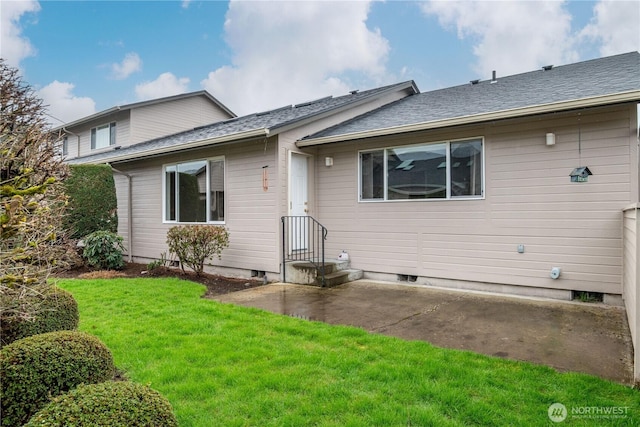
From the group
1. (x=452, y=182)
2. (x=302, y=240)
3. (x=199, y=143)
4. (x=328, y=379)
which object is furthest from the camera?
(x=199, y=143)

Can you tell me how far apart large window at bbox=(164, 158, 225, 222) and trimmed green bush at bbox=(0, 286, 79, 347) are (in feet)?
16.3

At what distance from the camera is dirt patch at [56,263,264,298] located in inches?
273

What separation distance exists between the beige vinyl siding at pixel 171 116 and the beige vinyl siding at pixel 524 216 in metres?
11.2

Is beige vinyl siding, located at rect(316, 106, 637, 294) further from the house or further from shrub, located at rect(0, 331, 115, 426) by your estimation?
shrub, located at rect(0, 331, 115, 426)

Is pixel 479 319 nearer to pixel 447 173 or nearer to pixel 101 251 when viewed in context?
pixel 447 173

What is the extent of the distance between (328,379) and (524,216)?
4.43 m

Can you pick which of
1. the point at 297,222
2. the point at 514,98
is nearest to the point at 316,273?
the point at 297,222

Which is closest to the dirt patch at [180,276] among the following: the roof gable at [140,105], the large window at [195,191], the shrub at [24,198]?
the large window at [195,191]

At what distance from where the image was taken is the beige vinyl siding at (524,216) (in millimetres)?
5301

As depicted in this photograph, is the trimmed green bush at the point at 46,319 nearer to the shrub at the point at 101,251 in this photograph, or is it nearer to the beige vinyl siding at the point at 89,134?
the shrub at the point at 101,251

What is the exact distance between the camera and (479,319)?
465cm

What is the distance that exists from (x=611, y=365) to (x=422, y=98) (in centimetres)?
781

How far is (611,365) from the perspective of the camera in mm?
3232

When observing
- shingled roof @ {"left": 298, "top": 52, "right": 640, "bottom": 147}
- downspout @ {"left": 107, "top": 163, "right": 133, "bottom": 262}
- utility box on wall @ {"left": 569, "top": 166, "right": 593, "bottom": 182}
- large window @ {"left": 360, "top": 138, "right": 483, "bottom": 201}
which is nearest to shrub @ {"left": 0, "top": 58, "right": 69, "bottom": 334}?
shingled roof @ {"left": 298, "top": 52, "right": 640, "bottom": 147}
